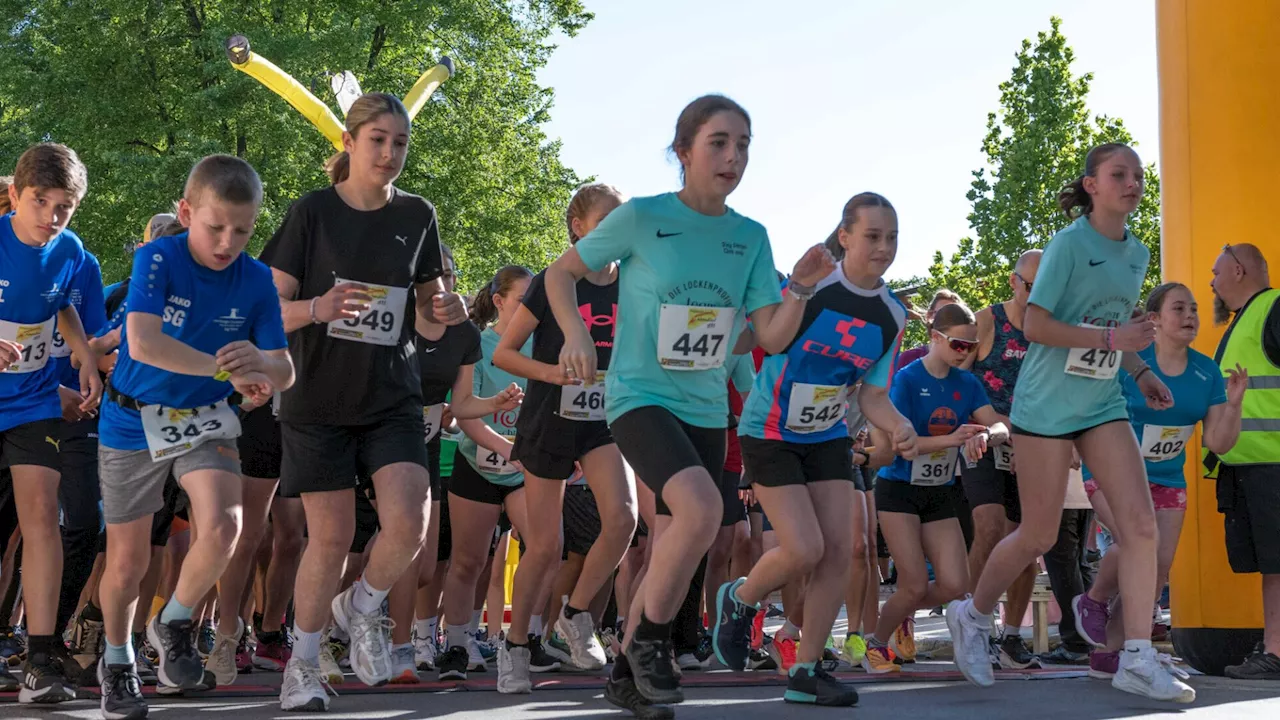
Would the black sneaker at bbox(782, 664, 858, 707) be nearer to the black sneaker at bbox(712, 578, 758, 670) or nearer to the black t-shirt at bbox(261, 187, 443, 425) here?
the black sneaker at bbox(712, 578, 758, 670)

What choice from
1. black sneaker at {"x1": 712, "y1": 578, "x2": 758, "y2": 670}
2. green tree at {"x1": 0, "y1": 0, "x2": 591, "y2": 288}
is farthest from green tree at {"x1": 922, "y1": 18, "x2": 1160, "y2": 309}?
black sneaker at {"x1": 712, "y1": 578, "x2": 758, "y2": 670}

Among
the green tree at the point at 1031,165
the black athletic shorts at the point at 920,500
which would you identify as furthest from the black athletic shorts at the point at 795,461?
the green tree at the point at 1031,165

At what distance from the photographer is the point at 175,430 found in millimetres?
5547

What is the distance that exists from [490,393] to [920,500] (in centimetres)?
238

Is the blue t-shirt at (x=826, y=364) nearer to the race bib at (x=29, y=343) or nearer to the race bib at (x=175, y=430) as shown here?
the race bib at (x=175, y=430)

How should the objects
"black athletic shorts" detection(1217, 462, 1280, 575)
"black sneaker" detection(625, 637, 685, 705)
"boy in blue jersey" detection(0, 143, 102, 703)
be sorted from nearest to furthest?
"black sneaker" detection(625, 637, 685, 705)
"boy in blue jersey" detection(0, 143, 102, 703)
"black athletic shorts" detection(1217, 462, 1280, 575)

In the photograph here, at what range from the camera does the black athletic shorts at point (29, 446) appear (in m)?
6.30

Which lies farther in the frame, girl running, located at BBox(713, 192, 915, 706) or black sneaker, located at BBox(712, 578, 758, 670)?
black sneaker, located at BBox(712, 578, 758, 670)

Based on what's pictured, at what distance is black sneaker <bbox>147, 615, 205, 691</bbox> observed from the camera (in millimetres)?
5695

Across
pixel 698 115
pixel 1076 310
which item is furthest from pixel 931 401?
pixel 698 115

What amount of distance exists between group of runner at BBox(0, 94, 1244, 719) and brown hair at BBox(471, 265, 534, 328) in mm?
67

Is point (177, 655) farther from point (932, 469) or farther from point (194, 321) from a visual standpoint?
point (932, 469)

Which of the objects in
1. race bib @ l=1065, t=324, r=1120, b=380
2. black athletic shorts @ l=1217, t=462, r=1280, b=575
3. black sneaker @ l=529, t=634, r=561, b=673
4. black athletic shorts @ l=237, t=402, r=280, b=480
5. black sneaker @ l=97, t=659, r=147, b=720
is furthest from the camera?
black sneaker @ l=529, t=634, r=561, b=673

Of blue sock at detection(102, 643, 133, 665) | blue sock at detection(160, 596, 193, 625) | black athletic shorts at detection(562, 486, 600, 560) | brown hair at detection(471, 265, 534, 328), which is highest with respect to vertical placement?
brown hair at detection(471, 265, 534, 328)
